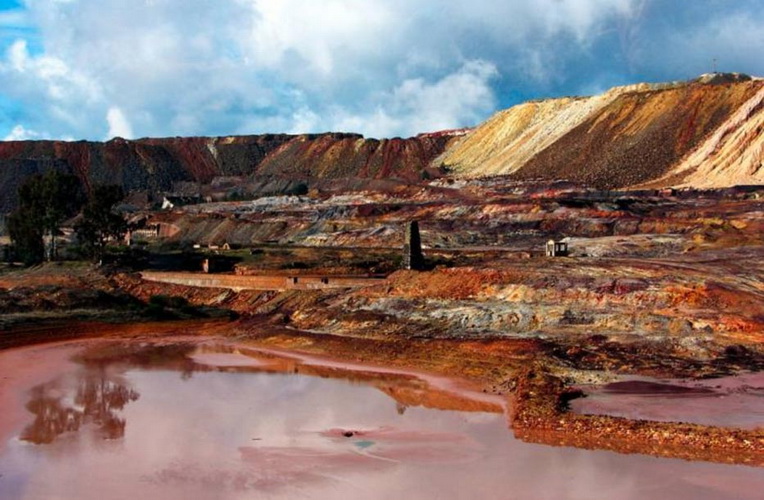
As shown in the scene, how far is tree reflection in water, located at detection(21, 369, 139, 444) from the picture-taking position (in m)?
25.0

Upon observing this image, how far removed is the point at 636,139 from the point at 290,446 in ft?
331

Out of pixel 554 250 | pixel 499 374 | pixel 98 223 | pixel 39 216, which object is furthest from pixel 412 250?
pixel 39 216

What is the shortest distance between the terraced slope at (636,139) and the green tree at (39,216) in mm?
62555

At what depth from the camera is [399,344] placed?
3841 centimetres

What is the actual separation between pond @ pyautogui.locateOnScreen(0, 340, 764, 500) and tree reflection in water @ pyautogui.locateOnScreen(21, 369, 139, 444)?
0.21 feet

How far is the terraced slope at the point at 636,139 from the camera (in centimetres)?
9819

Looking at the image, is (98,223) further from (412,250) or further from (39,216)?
(412,250)

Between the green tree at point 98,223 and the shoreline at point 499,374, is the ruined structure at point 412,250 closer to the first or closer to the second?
the shoreline at point 499,374

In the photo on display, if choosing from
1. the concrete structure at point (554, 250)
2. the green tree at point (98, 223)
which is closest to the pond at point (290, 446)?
the concrete structure at point (554, 250)

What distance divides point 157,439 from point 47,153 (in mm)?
142838

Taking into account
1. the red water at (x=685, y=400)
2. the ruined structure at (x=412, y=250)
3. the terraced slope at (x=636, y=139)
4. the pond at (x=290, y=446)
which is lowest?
the pond at (x=290, y=446)

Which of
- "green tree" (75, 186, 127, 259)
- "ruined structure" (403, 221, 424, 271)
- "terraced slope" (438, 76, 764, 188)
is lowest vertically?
"ruined structure" (403, 221, 424, 271)

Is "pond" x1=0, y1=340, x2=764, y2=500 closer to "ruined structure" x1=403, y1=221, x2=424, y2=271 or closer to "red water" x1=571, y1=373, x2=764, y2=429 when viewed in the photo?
"red water" x1=571, y1=373, x2=764, y2=429

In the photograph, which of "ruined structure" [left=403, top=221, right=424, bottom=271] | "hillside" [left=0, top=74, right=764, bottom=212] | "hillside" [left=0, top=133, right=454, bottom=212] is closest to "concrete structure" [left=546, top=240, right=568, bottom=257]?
"ruined structure" [left=403, top=221, right=424, bottom=271]
